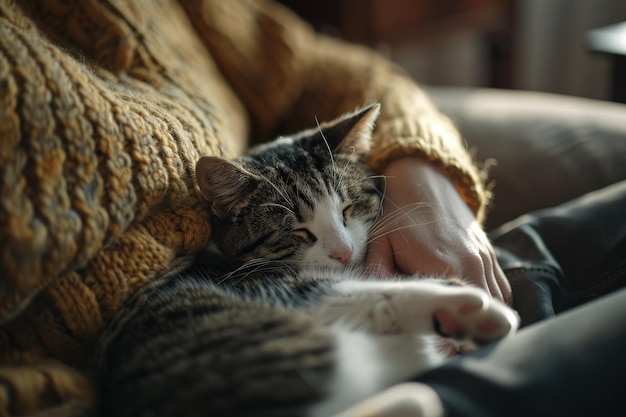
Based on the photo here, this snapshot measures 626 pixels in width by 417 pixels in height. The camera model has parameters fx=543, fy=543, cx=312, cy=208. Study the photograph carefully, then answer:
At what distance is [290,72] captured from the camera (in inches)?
48.5

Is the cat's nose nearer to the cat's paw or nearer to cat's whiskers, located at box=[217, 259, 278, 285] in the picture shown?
cat's whiskers, located at box=[217, 259, 278, 285]

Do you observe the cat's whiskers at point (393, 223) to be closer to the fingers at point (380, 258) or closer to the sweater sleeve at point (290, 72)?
the fingers at point (380, 258)

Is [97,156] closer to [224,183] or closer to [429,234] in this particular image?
[224,183]

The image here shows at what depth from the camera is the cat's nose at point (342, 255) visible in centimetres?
82

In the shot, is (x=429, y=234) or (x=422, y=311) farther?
(x=429, y=234)

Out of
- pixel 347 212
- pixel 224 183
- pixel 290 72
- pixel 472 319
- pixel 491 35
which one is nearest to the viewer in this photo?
pixel 472 319

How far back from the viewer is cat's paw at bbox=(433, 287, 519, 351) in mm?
609

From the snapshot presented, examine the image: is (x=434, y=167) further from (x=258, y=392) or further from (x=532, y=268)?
(x=258, y=392)

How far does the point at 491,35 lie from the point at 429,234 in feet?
4.71

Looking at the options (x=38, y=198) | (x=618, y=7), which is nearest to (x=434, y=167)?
(x=38, y=198)

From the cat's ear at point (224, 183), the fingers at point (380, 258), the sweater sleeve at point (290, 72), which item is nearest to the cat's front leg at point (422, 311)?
the fingers at point (380, 258)

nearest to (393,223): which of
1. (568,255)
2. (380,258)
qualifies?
(380,258)

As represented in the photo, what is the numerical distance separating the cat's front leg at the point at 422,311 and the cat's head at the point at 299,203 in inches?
5.7

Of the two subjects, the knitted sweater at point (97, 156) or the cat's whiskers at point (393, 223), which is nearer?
the knitted sweater at point (97, 156)
